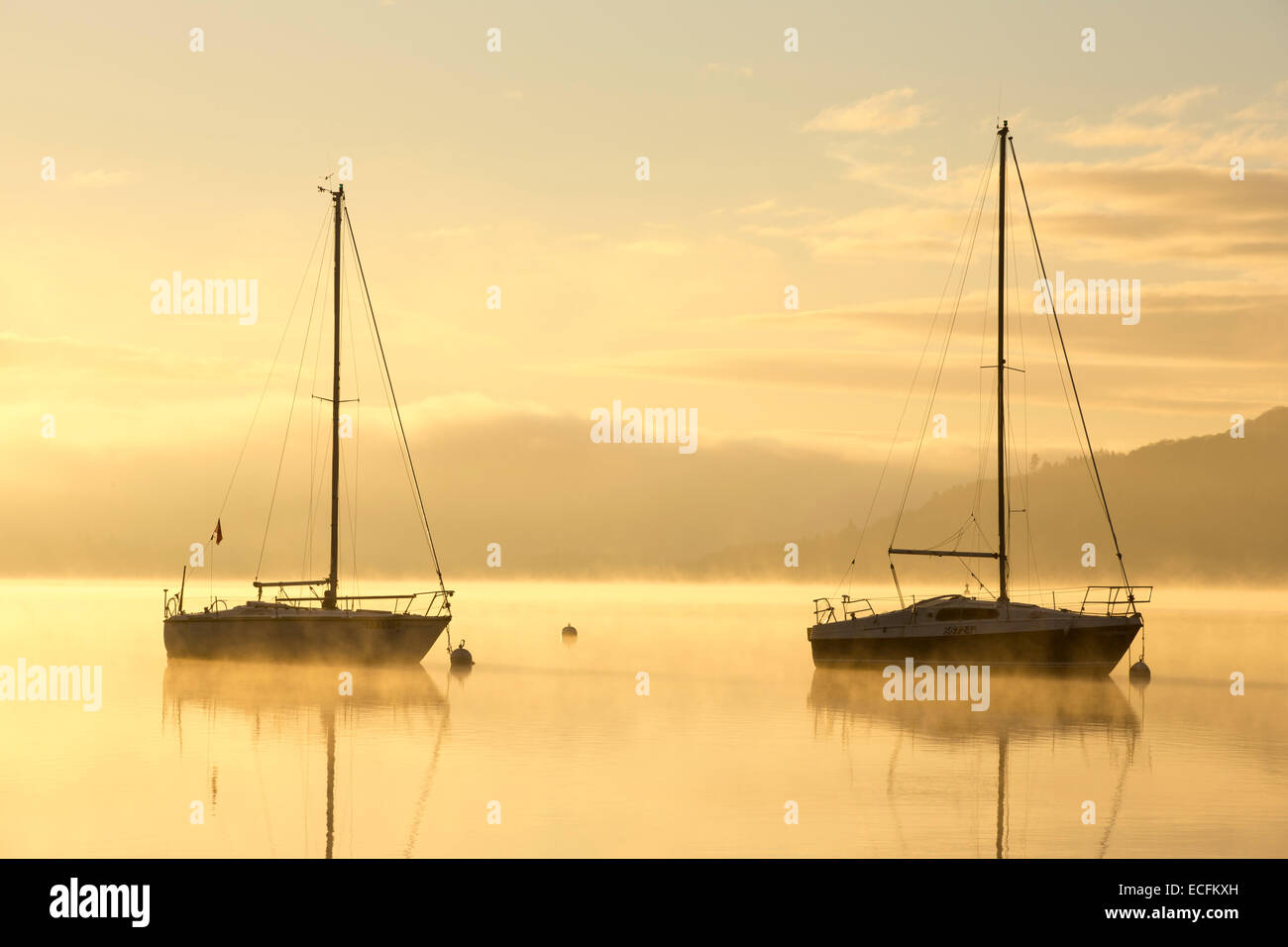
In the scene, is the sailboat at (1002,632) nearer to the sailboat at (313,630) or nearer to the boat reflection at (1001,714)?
the boat reflection at (1001,714)

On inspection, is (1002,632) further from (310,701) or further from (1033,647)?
(310,701)

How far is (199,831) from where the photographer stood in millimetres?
21484

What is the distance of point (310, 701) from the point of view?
41625 mm

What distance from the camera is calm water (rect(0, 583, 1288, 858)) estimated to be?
21.2m

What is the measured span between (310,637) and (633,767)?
2522cm

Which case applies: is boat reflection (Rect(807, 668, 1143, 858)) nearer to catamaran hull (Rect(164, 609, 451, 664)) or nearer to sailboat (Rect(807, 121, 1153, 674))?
sailboat (Rect(807, 121, 1153, 674))

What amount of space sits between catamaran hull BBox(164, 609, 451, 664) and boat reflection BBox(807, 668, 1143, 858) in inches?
580

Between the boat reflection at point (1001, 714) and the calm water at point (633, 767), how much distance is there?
16 centimetres

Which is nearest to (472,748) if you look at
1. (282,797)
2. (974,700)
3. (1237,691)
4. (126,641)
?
(282,797)

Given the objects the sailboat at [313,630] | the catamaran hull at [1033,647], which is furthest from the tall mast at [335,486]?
the catamaran hull at [1033,647]

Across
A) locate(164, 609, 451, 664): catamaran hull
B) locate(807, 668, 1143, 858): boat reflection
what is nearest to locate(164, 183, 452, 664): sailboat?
locate(164, 609, 451, 664): catamaran hull

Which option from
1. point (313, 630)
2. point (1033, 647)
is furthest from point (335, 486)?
point (1033, 647)
